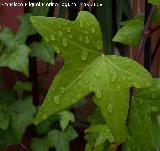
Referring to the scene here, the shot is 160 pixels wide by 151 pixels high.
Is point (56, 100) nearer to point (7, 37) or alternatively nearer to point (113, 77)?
point (113, 77)

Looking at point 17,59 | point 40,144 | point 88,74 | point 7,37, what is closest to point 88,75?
point 88,74

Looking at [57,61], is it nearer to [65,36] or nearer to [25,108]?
[25,108]

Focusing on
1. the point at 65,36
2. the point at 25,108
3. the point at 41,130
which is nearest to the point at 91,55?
the point at 65,36

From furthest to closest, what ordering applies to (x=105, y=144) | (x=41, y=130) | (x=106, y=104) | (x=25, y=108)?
(x=41, y=130) < (x=25, y=108) < (x=105, y=144) < (x=106, y=104)

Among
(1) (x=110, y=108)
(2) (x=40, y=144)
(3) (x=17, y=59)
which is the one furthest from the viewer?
(2) (x=40, y=144)

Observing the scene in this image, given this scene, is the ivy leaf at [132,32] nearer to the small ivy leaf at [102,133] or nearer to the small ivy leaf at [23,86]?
the small ivy leaf at [102,133]

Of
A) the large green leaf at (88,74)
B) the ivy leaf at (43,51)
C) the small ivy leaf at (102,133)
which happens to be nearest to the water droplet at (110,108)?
the large green leaf at (88,74)

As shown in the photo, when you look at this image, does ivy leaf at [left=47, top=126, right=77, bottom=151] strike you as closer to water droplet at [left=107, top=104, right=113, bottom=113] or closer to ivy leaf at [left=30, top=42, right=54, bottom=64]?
ivy leaf at [left=30, top=42, right=54, bottom=64]
